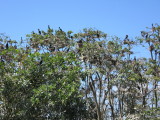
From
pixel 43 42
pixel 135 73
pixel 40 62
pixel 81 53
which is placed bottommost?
pixel 40 62

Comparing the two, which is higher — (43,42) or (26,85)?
(43,42)

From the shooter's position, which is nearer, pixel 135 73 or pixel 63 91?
pixel 63 91

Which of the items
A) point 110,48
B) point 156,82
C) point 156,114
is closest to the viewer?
point 156,114

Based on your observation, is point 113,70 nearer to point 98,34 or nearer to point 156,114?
point 98,34

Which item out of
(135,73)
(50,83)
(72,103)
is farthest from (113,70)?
(50,83)

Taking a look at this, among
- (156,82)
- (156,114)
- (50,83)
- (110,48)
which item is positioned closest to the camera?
(50,83)

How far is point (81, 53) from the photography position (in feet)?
48.3

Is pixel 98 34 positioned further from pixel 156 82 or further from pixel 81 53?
pixel 156 82

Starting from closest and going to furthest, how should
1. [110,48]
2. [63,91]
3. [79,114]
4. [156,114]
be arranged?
[63,91] < [156,114] < [79,114] < [110,48]

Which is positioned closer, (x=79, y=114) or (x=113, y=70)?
(x=79, y=114)

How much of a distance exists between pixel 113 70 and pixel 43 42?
4582 millimetres

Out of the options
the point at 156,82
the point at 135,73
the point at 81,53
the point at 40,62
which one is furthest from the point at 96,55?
the point at 40,62

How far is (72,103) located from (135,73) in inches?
171

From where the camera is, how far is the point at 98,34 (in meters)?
15.4
